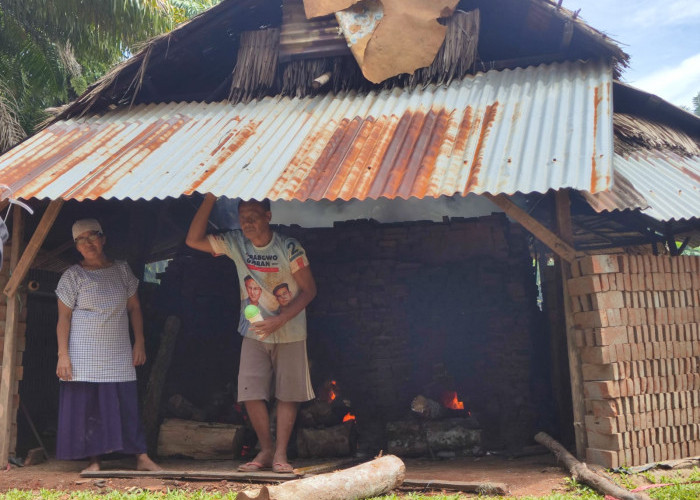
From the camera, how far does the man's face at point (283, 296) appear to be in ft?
17.3

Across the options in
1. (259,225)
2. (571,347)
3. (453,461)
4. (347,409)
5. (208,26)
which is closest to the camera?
(571,347)

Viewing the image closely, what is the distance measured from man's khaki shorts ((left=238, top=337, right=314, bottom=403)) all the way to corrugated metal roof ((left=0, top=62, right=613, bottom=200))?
4.17 feet

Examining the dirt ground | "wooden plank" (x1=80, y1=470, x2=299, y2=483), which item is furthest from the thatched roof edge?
"wooden plank" (x1=80, y1=470, x2=299, y2=483)

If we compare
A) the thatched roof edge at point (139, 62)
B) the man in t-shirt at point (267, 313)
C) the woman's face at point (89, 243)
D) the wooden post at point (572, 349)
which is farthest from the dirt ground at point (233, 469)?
the thatched roof edge at point (139, 62)

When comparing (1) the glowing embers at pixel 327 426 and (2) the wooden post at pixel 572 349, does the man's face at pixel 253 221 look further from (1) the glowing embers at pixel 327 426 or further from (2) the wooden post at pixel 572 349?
(2) the wooden post at pixel 572 349

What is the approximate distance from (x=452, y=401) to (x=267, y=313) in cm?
254

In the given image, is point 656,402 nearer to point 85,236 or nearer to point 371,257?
point 371,257

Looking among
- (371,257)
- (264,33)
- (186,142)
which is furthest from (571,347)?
(264,33)

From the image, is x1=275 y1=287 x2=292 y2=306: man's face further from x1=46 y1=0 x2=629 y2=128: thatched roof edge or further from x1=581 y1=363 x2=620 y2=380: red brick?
x1=46 y1=0 x2=629 y2=128: thatched roof edge

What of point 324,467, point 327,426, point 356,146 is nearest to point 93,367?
point 324,467

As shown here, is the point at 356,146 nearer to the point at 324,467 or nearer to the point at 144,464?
the point at 324,467

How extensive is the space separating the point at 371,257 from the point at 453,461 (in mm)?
2480

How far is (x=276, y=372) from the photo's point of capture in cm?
531

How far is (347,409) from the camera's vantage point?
662 cm
